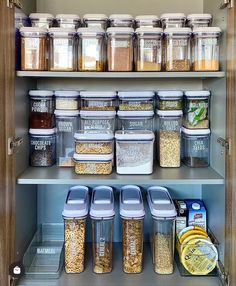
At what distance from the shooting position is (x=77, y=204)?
150cm

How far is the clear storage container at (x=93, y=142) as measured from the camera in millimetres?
1476

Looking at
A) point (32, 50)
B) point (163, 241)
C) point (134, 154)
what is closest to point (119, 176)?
point (134, 154)

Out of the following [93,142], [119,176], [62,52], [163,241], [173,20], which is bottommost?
[163,241]

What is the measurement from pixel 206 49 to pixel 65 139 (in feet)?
2.27

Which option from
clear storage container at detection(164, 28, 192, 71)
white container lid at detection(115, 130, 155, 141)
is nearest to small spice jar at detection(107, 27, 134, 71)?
clear storage container at detection(164, 28, 192, 71)

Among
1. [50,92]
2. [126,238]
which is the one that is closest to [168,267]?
[126,238]

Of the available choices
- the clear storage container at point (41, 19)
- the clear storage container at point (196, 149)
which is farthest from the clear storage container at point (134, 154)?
the clear storage container at point (41, 19)

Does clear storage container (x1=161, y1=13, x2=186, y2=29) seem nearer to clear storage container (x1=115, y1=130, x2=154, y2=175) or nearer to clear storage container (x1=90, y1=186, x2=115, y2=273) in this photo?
clear storage container (x1=115, y1=130, x2=154, y2=175)

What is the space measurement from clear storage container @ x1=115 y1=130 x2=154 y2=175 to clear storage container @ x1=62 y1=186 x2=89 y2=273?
22cm

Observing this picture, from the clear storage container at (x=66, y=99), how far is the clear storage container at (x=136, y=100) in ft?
0.62

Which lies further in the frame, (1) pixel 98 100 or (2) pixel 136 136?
(1) pixel 98 100

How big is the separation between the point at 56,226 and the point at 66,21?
0.94 meters

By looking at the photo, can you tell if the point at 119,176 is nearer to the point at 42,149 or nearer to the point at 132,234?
the point at 132,234

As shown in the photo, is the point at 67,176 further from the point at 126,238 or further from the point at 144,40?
the point at 144,40
